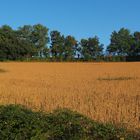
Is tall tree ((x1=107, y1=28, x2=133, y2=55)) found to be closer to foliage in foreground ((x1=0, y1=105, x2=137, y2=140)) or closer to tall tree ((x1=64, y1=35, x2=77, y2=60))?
tall tree ((x1=64, y1=35, x2=77, y2=60))

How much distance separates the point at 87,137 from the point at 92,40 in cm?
13258

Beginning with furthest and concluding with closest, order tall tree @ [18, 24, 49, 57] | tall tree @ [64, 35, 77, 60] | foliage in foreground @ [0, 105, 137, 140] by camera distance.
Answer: tall tree @ [18, 24, 49, 57], tall tree @ [64, 35, 77, 60], foliage in foreground @ [0, 105, 137, 140]

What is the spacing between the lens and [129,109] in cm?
1362

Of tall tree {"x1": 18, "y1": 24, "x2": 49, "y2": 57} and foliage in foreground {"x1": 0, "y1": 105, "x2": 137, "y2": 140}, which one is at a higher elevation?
tall tree {"x1": 18, "y1": 24, "x2": 49, "y2": 57}

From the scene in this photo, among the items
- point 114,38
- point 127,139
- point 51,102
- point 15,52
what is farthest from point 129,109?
point 114,38

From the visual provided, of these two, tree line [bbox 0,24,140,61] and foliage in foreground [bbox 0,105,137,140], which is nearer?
foliage in foreground [bbox 0,105,137,140]

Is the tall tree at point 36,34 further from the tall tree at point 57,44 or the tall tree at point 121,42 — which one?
the tall tree at point 121,42

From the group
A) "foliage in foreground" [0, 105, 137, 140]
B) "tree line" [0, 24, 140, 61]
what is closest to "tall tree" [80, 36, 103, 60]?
"tree line" [0, 24, 140, 61]

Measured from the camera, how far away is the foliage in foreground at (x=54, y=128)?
312 inches

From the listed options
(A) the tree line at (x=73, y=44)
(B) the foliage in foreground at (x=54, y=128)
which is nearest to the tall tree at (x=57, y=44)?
(A) the tree line at (x=73, y=44)

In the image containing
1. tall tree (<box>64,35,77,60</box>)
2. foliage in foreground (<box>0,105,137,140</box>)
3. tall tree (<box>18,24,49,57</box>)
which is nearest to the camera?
foliage in foreground (<box>0,105,137,140</box>)

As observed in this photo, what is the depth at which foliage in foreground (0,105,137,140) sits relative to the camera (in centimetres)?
793

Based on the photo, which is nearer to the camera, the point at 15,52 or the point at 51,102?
the point at 51,102

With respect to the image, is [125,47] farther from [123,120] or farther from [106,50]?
[123,120]
